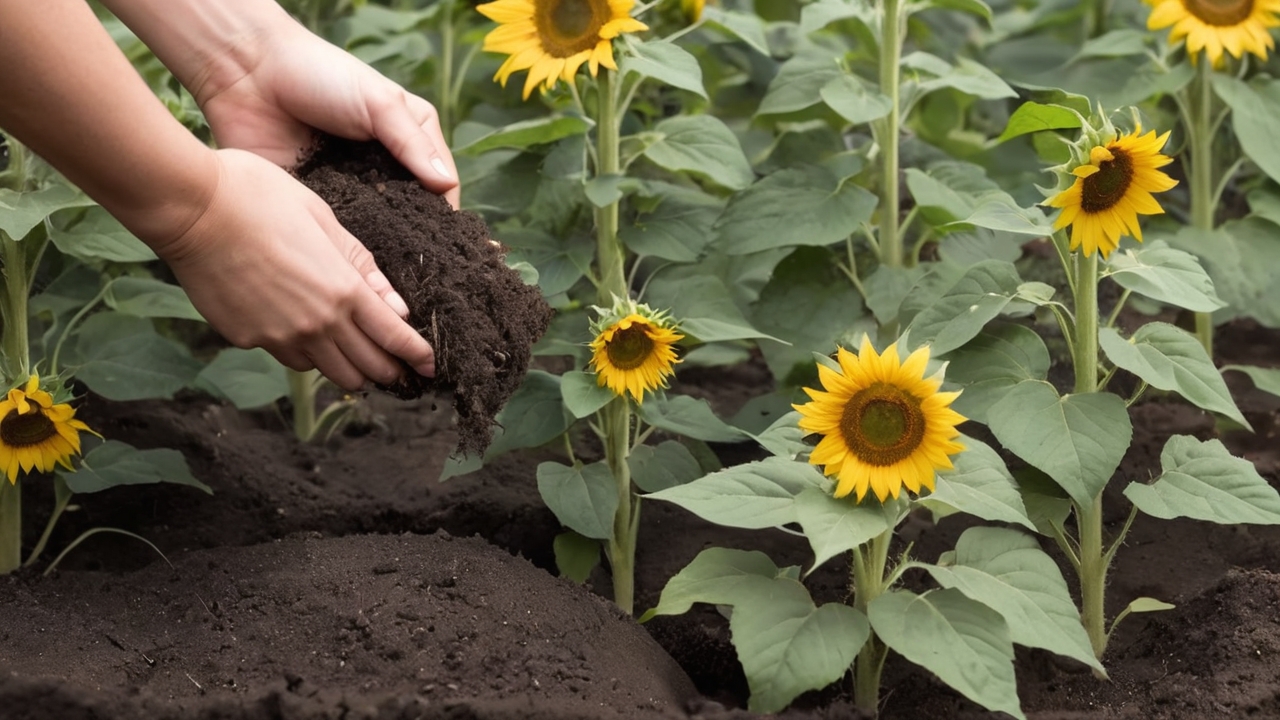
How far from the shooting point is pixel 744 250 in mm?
2340

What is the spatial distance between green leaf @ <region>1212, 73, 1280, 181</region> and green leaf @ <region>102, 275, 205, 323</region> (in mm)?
2150

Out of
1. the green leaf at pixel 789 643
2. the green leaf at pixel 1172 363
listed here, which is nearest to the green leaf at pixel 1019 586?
the green leaf at pixel 789 643

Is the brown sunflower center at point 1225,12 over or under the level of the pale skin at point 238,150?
under

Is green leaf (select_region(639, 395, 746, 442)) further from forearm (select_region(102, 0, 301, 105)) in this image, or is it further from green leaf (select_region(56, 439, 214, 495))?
forearm (select_region(102, 0, 301, 105))

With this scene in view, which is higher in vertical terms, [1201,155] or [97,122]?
[97,122]

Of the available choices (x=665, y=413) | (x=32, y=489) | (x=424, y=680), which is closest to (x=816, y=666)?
(x=424, y=680)

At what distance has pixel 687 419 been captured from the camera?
7.32ft

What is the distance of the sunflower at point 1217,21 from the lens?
8.52ft

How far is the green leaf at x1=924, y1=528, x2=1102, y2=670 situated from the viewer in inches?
64.2

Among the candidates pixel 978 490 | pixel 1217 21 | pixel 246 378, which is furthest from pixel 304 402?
pixel 1217 21

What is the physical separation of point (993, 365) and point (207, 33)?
1398 millimetres

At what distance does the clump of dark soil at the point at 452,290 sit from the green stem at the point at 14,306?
0.52 metres

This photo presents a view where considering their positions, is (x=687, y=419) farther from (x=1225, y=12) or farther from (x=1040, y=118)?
(x=1225, y=12)

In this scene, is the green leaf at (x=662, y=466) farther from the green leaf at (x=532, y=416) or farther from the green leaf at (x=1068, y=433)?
the green leaf at (x=1068, y=433)
